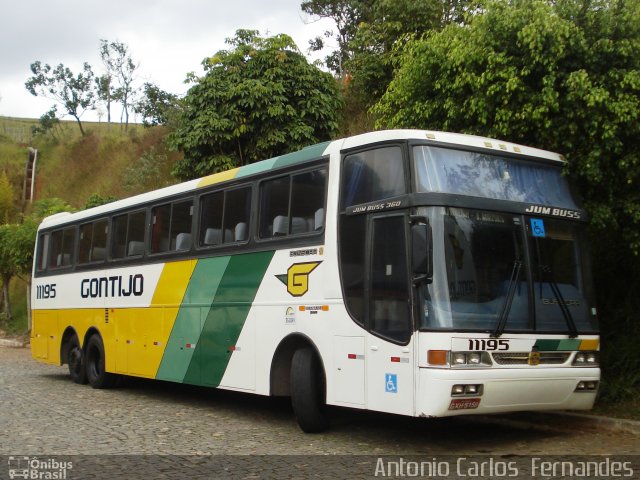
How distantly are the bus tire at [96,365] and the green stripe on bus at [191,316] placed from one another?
2.73 meters

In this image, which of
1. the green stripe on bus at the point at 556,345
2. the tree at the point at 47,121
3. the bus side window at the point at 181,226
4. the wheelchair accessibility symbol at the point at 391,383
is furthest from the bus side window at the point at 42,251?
the tree at the point at 47,121

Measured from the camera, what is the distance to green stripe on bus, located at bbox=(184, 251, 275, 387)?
1044cm

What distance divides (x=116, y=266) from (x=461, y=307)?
824cm

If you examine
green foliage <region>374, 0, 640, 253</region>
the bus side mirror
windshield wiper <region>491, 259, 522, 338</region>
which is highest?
green foliage <region>374, 0, 640, 253</region>

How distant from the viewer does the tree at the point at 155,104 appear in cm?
3947

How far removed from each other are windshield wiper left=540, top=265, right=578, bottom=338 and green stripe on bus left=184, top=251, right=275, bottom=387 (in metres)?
3.40

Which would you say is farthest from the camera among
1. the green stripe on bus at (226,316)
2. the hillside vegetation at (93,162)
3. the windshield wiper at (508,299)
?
the hillside vegetation at (93,162)

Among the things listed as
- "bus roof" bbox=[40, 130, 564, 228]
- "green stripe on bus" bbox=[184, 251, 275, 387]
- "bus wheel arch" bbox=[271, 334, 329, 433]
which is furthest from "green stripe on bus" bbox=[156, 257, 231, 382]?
"bus wheel arch" bbox=[271, 334, 329, 433]

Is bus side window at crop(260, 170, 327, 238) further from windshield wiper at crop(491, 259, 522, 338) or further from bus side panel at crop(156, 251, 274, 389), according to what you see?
windshield wiper at crop(491, 259, 522, 338)


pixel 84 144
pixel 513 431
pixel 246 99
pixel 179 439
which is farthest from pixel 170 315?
pixel 84 144

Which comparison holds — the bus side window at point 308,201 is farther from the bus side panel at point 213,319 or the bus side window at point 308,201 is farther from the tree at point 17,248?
the tree at point 17,248

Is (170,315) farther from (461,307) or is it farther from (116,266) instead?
(461,307)

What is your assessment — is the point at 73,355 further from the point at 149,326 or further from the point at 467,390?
the point at 467,390

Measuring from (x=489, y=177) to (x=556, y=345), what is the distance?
6.24 feet
